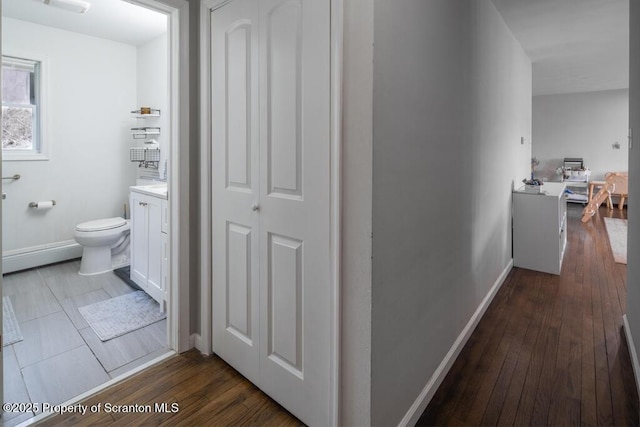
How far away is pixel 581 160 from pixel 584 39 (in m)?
5.72

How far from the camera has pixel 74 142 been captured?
376 centimetres

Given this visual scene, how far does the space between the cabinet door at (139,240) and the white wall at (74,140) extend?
1.42 meters

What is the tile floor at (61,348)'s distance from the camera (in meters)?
1.72

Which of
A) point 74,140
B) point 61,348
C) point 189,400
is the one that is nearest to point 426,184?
point 189,400

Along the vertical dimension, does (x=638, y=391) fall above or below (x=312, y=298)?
below

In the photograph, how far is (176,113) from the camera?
1.92 meters

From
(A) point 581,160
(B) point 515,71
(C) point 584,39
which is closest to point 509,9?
(B) point 515,71

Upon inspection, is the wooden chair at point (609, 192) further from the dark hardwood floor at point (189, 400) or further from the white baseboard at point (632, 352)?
the dark hardwood floor at point (189, 400)

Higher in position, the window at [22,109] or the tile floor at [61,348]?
the window at [22,109]

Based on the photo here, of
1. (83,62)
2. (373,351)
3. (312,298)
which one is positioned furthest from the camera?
(83,62)

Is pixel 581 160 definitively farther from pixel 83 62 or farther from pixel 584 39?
pixel 83 62

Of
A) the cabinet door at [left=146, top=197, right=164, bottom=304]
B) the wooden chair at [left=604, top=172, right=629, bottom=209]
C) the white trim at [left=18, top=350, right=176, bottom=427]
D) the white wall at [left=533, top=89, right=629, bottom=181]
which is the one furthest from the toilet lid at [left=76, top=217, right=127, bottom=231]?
the white wall at [left=533, top=89, right=629, bottom=181]

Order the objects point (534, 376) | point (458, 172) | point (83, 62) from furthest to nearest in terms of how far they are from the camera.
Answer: point (83, 62) < point (458, 172) < point (534, 376)

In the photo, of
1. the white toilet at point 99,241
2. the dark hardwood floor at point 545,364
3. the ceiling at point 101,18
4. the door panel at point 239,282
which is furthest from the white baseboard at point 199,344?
the ceiling at point 101,18
